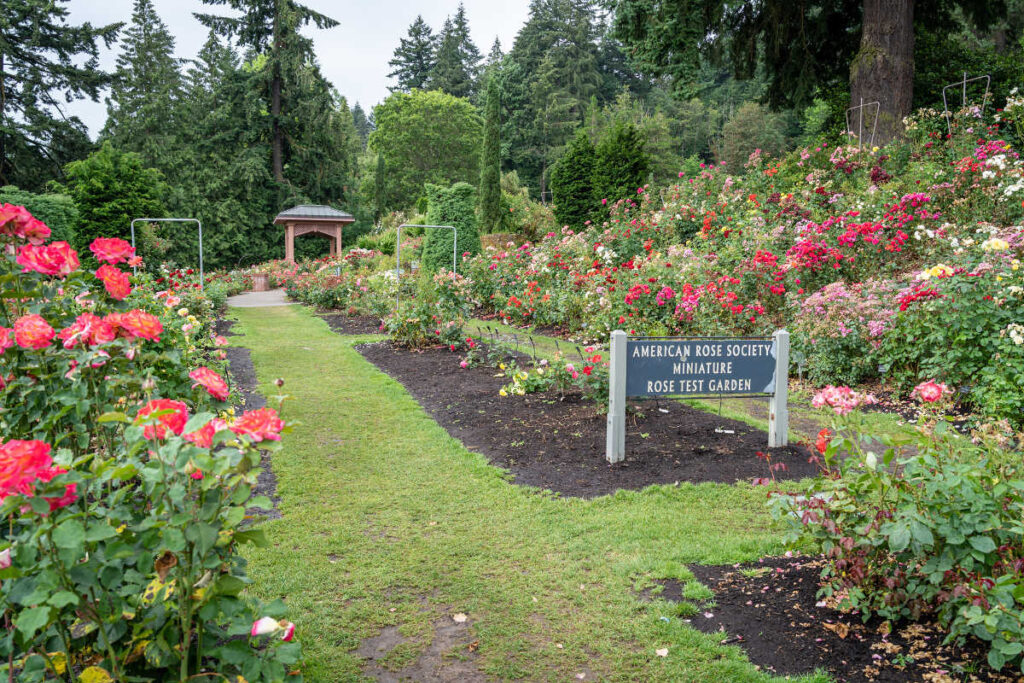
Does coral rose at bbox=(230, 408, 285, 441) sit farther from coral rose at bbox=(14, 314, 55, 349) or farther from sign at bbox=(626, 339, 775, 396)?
sign at bbox=(626, 339, 775, 396)

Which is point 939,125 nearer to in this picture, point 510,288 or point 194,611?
point 510,288

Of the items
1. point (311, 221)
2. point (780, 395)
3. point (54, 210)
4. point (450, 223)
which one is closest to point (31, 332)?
point (780, 395)

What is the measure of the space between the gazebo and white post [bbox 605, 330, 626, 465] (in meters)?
20.7

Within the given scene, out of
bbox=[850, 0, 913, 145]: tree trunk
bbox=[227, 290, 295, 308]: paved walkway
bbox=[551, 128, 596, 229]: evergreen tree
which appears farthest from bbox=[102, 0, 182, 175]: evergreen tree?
bbox=[850, 0, 913, 145]: tree trunk

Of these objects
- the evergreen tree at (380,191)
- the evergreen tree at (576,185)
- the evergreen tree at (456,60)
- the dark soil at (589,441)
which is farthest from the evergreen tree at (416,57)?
the dark soil at (589,441)

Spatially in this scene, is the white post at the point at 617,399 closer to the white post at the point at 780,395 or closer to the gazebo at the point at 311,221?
the white post at the point at 780,395

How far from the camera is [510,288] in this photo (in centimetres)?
1248

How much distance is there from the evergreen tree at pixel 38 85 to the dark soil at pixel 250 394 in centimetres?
1400

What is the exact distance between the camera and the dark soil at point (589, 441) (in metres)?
4.25

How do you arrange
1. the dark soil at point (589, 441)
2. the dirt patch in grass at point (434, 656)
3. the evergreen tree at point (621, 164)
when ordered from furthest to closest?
1. the evergreen tree at point (621, 164)
2. the dark soil at point (589, 441)
3. the dirt patch in grass at point (434, 656)

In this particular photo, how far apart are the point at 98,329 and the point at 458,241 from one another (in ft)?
48.3

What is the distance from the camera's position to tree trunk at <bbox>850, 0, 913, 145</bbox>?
1099 centimetres

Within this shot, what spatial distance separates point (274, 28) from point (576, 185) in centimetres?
1702

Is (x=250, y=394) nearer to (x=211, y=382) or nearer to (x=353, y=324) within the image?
(x=211, y=382)
